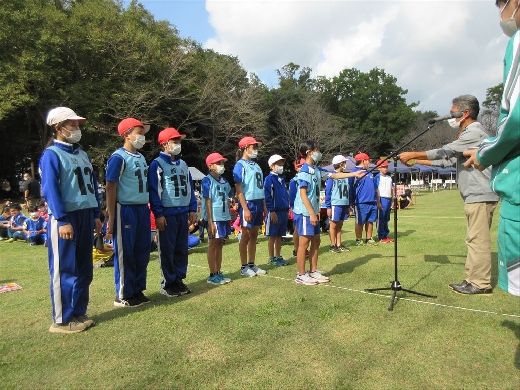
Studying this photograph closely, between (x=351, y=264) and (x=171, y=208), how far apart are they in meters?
3.76

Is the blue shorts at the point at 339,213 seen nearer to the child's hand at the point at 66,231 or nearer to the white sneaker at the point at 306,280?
the white sneaker at the point at 306,280

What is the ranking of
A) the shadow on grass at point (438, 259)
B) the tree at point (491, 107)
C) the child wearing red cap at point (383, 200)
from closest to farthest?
the shadow on grass at point (438, 259) → the child wearing red cap at point (383, 200) → the tree at point (491, 107)

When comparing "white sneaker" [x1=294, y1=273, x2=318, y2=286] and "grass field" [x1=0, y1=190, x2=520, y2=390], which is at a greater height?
"white sneaker" [x1=294, y1=273, x2=318, y2=286]

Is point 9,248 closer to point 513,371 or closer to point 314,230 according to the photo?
point 314,230

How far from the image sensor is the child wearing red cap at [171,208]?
5.48m

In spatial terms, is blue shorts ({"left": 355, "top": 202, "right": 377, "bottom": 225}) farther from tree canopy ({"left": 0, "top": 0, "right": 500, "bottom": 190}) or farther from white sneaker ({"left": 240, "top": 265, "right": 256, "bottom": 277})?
tree canopy ({"left": 0, "top": 0, "right": 500, "bottom": 190})

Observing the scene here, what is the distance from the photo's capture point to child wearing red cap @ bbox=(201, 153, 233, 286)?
20.7 ft

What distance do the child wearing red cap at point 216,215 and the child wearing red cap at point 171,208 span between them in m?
0.59

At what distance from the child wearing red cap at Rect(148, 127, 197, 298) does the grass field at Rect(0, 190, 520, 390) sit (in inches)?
14.6

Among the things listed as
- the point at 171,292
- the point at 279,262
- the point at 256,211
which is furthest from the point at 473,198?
the point at 171,292

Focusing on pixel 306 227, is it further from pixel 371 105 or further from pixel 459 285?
pixel 371 105

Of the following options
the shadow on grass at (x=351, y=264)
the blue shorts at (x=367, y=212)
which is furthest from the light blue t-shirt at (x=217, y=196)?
the blue shorts at (x=367, y=212)

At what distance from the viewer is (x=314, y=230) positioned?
604 centimetres

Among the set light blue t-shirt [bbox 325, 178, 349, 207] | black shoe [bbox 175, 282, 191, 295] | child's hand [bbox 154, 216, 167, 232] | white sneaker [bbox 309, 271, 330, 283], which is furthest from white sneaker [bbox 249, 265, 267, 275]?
light blue t-shirt [bbox 325, 178, 349, 207]
